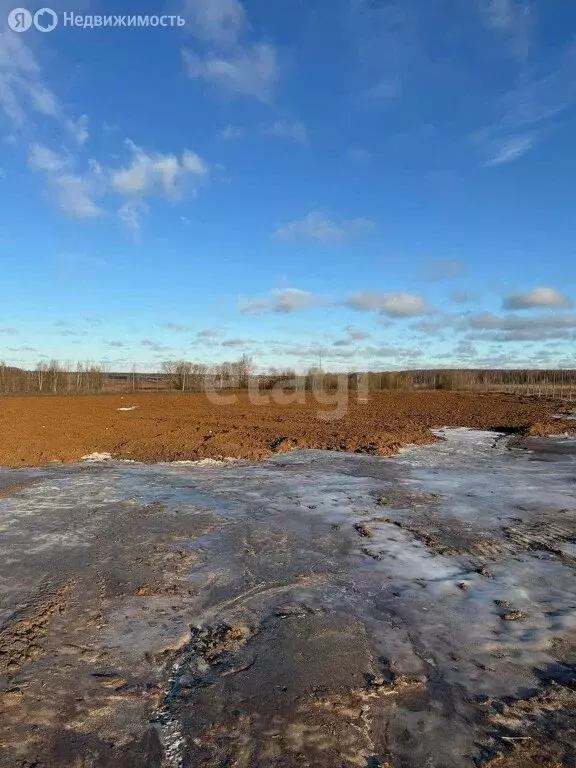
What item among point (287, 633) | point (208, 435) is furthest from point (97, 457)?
point (287, 633)

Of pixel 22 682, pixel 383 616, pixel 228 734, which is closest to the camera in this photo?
pixel 228 734

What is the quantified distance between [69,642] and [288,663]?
1.55 metres

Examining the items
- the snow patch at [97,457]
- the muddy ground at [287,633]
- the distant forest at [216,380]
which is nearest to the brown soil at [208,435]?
the snow patch at [97,457]

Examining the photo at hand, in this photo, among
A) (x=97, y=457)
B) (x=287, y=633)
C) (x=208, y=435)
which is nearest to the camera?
(x=287, y=633)

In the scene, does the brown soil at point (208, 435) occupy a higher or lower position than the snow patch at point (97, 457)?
higher

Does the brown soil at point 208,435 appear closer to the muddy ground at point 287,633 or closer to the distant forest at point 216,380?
the muddy ground at point 287,633

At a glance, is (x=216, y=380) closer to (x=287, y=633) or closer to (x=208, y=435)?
(x=208, y=435)

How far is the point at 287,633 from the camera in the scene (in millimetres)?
3904

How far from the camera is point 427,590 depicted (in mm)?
4723

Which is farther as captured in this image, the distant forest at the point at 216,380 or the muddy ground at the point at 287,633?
the distant forest at the point at 216,380

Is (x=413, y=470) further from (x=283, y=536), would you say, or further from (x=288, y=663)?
(x=288, y=663)

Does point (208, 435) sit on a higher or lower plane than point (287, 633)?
higher

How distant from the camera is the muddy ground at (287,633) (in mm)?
2758

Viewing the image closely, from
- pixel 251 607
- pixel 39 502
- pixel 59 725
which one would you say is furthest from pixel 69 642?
pixel 39 502
